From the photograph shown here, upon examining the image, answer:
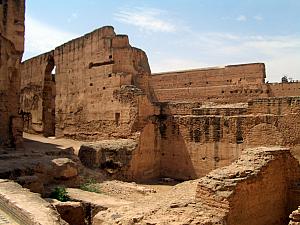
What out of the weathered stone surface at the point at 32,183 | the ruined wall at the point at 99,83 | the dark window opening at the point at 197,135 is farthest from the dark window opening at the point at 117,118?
the weathered stone surface at the point at 32,183

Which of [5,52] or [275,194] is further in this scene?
[5,52]

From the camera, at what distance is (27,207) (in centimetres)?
550

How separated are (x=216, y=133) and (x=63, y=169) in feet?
17.5

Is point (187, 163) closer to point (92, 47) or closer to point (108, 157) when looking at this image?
point (108, 157)

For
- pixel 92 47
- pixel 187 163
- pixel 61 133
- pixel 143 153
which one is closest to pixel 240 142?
pixel 187 163

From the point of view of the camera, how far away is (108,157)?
1336 centimetres

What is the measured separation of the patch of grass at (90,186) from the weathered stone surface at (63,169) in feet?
1.40

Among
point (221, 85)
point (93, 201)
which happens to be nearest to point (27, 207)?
point (93, 201)

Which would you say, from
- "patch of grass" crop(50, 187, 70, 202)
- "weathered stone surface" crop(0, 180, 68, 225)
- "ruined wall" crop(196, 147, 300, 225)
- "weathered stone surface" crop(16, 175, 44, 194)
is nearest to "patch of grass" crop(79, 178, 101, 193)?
"patch of grass" crop(50, 187, 70, 202)

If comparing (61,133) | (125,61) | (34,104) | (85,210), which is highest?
(125,61)

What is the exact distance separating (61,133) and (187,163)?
8022 mm

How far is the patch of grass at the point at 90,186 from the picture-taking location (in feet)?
34.6

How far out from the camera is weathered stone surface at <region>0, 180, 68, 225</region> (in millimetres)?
5047

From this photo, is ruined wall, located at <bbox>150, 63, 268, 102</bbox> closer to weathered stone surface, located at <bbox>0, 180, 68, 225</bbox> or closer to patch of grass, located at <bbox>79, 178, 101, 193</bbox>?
patch of grass, located at <bbox>79, 178, 101, 193</bbox>
